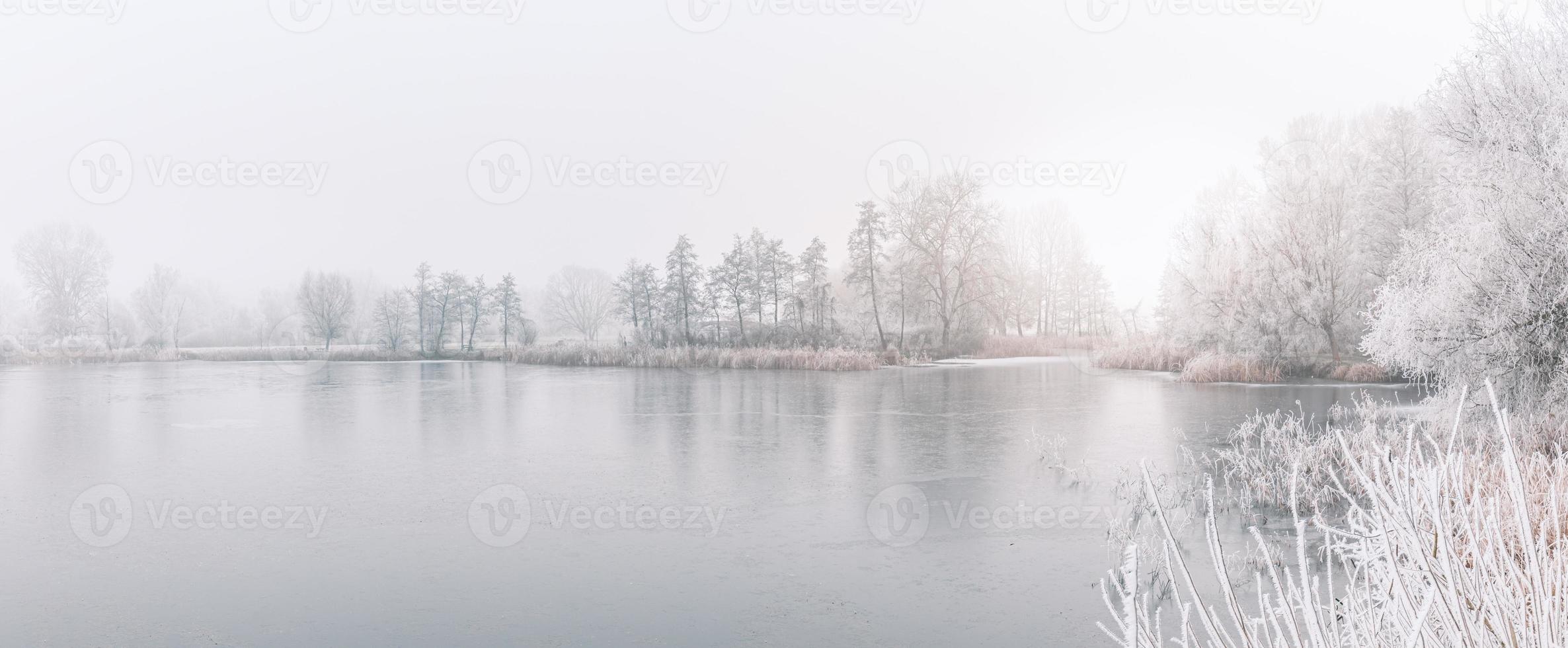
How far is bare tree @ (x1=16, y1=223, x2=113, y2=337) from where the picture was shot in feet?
129

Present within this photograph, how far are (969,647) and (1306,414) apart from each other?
1102 centimetres

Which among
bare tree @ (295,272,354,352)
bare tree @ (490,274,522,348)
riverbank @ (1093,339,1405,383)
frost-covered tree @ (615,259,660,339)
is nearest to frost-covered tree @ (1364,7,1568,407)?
riverbank @ (1093,339,1405,383)

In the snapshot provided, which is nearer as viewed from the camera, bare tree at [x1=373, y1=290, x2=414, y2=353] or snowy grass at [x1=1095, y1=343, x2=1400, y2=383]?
snowy grass at [x1=1095, y1=343, x2=1400, y2=383]

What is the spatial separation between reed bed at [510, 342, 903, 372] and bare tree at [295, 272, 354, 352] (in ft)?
62.8

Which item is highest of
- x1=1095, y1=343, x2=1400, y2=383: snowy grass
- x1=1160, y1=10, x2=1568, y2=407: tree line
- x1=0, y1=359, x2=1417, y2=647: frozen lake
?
x1=1160, y1=10, x2=1568, y2=407: tree line

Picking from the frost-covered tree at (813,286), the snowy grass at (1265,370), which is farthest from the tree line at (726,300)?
the snowy grass at (1265,370)

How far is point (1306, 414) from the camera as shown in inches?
511

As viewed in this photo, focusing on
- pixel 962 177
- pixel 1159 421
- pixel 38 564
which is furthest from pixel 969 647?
pixel 962 177

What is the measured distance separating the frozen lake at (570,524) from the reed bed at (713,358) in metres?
11.5

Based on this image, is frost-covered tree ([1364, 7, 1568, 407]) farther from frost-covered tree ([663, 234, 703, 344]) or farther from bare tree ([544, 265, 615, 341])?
bare tree ([544, 265, 615, 341])

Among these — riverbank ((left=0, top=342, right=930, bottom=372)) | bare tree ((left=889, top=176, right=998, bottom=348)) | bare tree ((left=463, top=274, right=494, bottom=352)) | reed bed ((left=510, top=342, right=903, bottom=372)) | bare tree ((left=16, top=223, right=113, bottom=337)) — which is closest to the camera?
reed bed ((left=510, top=342, right=903, bottom=372))

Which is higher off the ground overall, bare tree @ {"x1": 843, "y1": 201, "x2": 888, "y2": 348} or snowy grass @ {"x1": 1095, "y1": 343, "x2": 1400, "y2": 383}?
bare tree @ {"x1": 843, "y1": 201, "x2": 888, "y2": 348}

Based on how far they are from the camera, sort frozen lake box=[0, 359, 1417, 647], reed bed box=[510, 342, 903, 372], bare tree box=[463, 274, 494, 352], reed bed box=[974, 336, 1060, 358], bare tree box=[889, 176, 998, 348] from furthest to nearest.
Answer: bare tree box=[463, 274, 494, 352], reed bed box=[974, 336, 1060, 358], bare tree box=[889, 176, 998, 348], reed bed box=[510, 342, 903, 372], frozen lake box=[0, 359, 1417, 647]

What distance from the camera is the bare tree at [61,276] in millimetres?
39219
